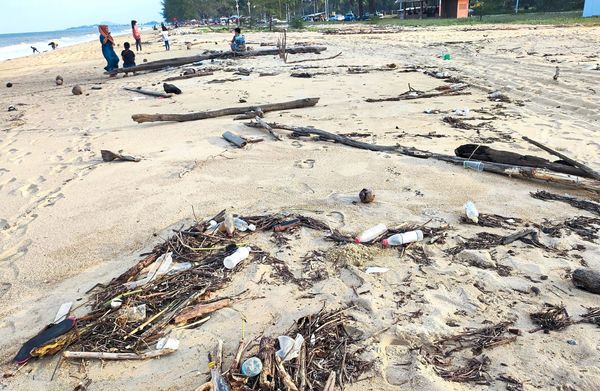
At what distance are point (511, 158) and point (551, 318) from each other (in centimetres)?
275

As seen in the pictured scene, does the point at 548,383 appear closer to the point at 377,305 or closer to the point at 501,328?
the point at 501,328

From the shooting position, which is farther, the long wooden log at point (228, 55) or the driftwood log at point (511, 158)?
the long wooden log at point (228, 55)

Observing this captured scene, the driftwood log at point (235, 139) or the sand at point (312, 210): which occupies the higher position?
the driftwood log at point (235, 139)

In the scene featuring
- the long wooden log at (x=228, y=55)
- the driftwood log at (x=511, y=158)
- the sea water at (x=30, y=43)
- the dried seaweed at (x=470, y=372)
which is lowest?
the dried seaweed at (x=470, y=372)

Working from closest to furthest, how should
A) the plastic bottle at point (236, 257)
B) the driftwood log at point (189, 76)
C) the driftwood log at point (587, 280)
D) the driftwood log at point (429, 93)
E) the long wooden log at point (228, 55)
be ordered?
1. the driftwood log at point (587, 280)
2. the plastic bottle at point (236, 257)
3. the driftwood log at point (429, 93)
4. the driftwood log at point (189, 76)
5. the long wooden log at point (228, 55)

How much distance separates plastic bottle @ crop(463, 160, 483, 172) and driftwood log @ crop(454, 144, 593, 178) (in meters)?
0.13

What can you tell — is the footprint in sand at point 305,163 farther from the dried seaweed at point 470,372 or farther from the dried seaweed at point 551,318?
the dried seaweed at point 470,372

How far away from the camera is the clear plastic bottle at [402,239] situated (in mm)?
3349

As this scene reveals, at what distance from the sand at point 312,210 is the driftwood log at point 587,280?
0.15ft

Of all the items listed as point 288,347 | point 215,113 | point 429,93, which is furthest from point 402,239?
point 429,93

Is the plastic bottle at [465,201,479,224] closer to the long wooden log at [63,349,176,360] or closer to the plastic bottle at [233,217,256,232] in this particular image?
the plastic bottle at [233,217,256,232]

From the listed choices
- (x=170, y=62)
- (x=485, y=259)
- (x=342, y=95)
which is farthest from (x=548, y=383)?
(x=170, y=62)

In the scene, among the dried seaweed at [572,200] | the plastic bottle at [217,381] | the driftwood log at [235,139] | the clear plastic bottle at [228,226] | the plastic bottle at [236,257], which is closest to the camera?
the plastic bottle at [217,381]

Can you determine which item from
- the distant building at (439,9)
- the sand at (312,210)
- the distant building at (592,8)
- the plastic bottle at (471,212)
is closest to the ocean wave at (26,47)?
the sand at (312,210)
